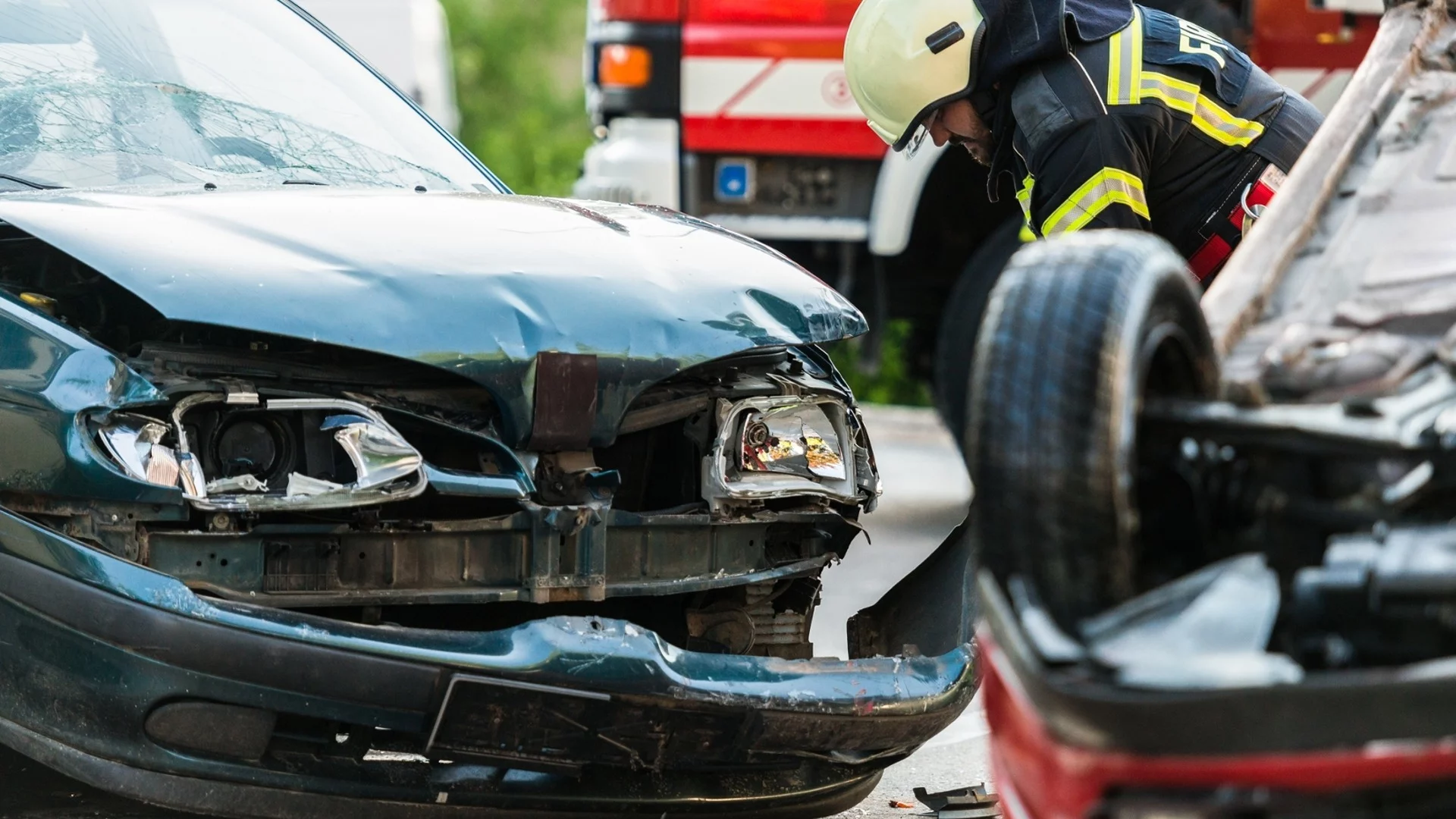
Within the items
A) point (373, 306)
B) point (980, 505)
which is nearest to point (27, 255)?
point (373, 306)

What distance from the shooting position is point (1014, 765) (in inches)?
94.5

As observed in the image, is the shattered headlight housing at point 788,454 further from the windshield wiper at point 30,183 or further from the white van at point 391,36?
the white van at point 391,36

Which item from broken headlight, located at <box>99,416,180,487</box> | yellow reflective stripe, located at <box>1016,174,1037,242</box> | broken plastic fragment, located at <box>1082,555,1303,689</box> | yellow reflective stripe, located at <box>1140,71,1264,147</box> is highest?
yellow reflective stripe, located at <box>1140,71,1264,147</box>

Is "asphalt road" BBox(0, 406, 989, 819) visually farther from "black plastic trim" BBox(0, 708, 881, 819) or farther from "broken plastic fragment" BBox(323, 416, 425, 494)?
"broken plastic fragment" BBox(323, 416, 425, 494)

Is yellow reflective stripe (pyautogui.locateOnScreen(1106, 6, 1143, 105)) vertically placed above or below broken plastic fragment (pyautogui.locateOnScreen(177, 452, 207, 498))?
above

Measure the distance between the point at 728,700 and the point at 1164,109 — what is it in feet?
5.62

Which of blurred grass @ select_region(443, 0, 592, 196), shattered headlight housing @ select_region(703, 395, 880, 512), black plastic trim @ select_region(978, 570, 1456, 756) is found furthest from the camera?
blurred grass @ select_region(443, 0, 592, 196)

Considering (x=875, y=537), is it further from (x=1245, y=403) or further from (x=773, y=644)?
(x=1245, y=403)

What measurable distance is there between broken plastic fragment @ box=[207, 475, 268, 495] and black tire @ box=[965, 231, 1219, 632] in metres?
1.23

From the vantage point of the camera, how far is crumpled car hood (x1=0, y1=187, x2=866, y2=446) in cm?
304

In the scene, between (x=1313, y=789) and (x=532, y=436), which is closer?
(x=1313, y=789)

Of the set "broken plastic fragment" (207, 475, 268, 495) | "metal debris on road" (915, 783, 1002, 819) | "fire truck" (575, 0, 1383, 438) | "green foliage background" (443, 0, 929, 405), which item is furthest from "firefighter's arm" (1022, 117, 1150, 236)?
"green foliage background" (443, 0, 929, 405)

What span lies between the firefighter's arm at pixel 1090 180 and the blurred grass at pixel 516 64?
18.8 metres

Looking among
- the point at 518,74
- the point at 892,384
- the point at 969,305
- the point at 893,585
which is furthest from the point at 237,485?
the point at 518,74
